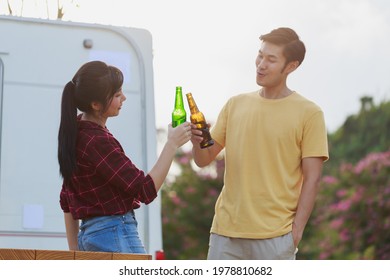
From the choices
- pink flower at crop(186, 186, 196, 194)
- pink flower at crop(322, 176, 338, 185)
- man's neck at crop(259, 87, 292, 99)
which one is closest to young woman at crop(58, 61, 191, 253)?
man's neck at crop(259, 87, 292, 99)

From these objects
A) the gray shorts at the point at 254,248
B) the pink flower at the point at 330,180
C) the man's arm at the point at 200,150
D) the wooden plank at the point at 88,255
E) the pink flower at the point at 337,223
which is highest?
the man's arm at the point at 200,150

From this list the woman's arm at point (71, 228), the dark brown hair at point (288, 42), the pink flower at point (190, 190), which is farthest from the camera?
the pink flower at point (190, 190)

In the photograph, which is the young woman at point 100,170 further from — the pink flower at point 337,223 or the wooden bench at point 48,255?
the pink flower at point 337,223

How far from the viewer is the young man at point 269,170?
4.22 metres

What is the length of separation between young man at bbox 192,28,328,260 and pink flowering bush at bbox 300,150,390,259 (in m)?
8.86

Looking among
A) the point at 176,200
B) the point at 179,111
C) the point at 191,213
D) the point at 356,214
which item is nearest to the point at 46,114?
the point at 179,111

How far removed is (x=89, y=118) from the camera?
13.3 feet

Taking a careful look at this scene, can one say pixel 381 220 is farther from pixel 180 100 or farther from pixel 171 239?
pixel 180 100

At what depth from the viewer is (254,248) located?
4223mm

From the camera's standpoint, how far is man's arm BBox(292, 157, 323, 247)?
4.24 m

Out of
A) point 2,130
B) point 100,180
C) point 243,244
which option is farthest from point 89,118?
point 2,130

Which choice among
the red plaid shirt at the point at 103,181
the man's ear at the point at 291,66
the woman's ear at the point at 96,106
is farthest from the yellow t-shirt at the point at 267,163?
the woman's ear at the point at 96,106

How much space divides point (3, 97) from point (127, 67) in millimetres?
751

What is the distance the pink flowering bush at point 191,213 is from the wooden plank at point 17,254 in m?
11.8
